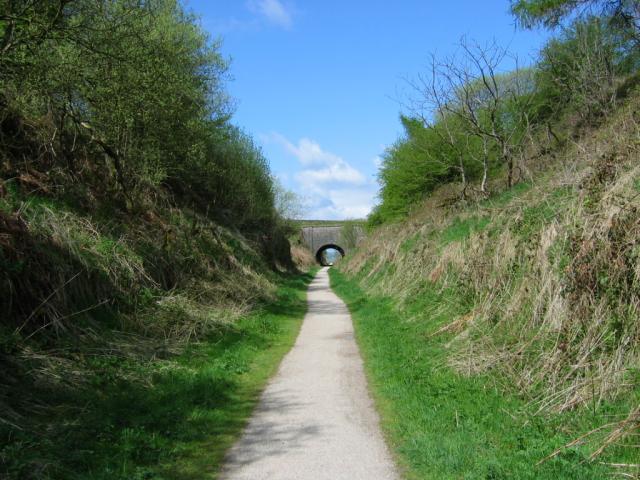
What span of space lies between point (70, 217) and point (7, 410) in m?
7.25

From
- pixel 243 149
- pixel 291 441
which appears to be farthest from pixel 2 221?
pixel 243 149

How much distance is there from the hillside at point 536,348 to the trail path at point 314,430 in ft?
1.08

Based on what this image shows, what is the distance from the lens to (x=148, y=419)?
22.3 ft

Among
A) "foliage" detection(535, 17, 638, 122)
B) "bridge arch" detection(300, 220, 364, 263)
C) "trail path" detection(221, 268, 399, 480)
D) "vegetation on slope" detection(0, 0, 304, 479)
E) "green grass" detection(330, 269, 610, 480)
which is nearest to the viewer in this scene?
"green grass" detection(330, 269, 610, 480)

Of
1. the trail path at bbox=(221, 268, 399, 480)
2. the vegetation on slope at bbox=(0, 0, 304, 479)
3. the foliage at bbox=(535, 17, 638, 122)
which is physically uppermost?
the foliage at bbox=(535, 17, 638, 122)

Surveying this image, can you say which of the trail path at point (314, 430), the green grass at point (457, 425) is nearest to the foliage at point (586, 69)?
the green grass at point (457, 425)

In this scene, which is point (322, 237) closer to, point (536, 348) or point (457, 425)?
point (536, 348)

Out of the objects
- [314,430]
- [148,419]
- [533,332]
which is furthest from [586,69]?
[148,419]

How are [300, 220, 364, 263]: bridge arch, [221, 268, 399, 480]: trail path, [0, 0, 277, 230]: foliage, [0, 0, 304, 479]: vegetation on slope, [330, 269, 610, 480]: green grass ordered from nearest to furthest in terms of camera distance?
1. [330, 269, 610, 480]: green grass
2. [221, 268, 399, 480]: trail path
3. [0, 0, 304, 479]: vegetation on slope
4. [0, 0, 277, 230]: foliage
5. [300, 220, 364, 263]: bridge arch

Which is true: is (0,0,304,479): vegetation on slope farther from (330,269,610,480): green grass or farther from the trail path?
(330,269,610,480): green grass

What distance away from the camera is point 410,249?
20188 mm

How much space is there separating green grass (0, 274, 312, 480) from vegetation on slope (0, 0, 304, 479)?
28mm

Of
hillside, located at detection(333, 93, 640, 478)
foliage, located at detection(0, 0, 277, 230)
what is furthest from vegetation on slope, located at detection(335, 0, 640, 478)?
foliage, located at detection(0, 0, 277, 230)

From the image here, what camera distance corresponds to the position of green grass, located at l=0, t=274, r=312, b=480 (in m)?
5.39
